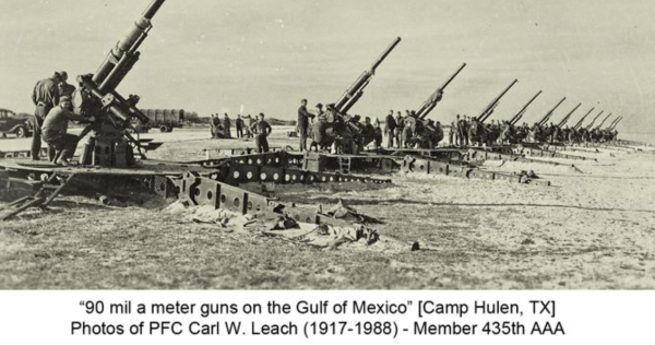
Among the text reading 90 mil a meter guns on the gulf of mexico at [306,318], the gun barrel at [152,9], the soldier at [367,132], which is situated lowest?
the text reading 90 mil a meter guns on the gulf of mexico at [306,318]

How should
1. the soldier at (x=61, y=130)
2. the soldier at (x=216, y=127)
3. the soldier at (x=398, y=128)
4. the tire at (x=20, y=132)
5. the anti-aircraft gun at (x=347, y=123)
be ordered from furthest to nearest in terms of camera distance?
the soldier at (x=216, y=127)
the tire at (x=20, y=132)
the soldier at (x=398, y=128)
the anti-aircraft gun at (x=347, y=123)
the soldier at (x=61, y=130)

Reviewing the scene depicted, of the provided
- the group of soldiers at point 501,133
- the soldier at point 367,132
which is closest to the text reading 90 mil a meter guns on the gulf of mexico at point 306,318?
the soldier at point 367,132

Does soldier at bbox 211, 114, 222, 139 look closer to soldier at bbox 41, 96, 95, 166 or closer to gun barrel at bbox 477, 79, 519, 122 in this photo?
gun barrel at bbox 477, 79, 519, 122

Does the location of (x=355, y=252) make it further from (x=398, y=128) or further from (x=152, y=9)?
(x=398, y=128)

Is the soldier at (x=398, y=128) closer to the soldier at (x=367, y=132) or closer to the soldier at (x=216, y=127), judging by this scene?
the soldier at (x=367, y=132)

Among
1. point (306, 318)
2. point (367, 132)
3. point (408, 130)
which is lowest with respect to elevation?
point (306, 318)

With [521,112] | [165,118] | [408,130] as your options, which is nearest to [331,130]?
[408,130]

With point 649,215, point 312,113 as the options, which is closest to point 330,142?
point 312,113
